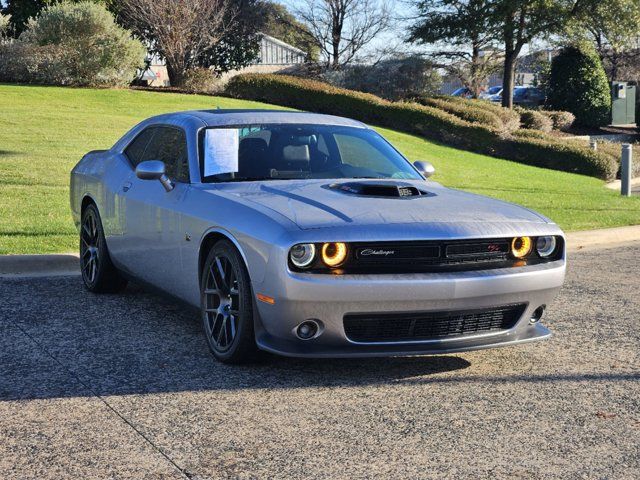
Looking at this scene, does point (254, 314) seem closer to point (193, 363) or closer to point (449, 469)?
point (193, 363)

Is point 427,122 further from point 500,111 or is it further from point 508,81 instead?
point 508,81

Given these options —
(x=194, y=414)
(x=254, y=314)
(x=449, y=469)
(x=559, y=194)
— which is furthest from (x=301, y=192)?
(x=559, y=194)

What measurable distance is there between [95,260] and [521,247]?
370 centimetres

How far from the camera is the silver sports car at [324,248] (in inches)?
210

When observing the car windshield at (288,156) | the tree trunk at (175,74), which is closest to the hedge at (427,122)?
the tree trunk at (175,74)

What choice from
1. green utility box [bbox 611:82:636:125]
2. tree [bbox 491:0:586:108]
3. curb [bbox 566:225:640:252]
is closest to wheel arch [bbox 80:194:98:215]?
curb [bbox 566:225:640:252]

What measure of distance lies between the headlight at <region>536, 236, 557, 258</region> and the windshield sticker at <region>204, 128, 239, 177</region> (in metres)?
2.04

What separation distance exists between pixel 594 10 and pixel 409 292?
3283 centimetres

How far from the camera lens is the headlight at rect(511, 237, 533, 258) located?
19.0 feet

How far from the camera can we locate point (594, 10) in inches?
1404

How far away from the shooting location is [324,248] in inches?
209

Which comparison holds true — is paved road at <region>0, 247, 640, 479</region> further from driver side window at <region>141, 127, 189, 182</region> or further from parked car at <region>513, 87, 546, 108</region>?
parked car at <region>513, 87, 546, 108</region>

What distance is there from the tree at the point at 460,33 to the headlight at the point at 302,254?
32.2m

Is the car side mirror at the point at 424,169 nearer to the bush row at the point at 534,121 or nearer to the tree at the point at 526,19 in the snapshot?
the bush row at the point at 534,121
